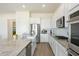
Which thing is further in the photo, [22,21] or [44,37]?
[44,37]

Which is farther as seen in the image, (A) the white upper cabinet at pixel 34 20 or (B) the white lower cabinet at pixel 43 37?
(B) the white lower cabinet at pixel 43 37

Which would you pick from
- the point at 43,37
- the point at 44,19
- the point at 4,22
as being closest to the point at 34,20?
the point at 44,19

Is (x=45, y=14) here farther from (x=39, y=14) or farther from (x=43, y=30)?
(x=43, y=30)

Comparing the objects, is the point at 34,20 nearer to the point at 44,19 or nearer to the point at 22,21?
the point at 44,19

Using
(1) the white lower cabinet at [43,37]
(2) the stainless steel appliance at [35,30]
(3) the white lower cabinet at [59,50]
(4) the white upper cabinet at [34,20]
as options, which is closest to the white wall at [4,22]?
(4) the white upper cabinet at [34,20]

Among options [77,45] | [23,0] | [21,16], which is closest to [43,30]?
[21,16]

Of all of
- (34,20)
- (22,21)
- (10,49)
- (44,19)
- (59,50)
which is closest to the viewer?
(10,49)

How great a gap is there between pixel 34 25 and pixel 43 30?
0.94 m

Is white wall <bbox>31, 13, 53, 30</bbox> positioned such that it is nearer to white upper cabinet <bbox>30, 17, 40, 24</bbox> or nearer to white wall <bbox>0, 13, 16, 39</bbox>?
white upper cabinet <bbox>30, 17, 40, 24</bbox>

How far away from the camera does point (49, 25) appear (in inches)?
392

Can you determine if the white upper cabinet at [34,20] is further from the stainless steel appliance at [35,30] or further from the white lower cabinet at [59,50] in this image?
the white lower cabinet at [59,50]

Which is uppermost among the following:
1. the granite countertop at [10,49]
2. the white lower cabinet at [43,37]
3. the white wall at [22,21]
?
the white wall at [22,21]

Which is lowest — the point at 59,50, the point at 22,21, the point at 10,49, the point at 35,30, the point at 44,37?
the point at 44,37

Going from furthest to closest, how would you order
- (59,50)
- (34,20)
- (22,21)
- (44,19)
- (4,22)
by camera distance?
(4,22), (44,19), (34,20), (22,21), (59,50)
